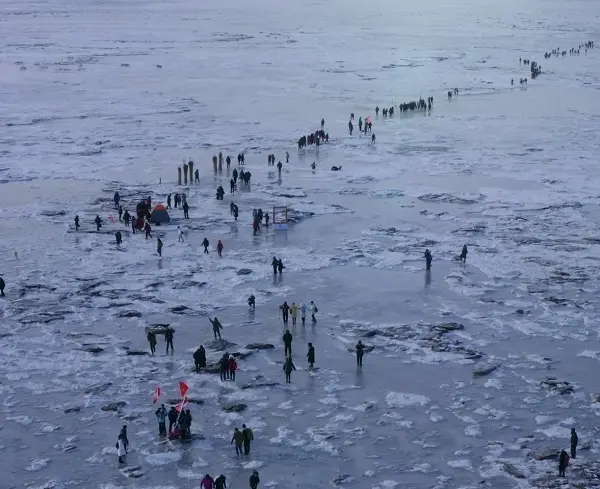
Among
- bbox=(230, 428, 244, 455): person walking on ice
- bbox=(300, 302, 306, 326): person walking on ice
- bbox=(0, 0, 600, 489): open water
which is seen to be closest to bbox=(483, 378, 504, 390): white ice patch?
bbox=(0, 0, 600, 489): open water

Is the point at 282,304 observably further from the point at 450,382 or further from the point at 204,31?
the point at 204,31

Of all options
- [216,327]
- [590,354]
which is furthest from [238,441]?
[590,354]

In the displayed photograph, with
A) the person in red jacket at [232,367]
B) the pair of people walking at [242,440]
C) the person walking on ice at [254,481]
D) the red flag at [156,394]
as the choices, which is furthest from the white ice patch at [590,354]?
the red flag at [156,394]

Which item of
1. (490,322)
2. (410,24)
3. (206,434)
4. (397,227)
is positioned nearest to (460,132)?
(397,227)

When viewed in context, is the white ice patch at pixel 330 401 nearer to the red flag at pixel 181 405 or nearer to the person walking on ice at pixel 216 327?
the red flag at pixel 181 405

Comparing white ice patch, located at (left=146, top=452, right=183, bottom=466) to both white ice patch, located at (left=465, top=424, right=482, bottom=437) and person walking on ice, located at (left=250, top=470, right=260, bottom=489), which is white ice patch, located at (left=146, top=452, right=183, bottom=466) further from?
white ice patch, located at (left=465, top=424, right=482, bottom=437)

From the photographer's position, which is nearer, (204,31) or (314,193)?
(314,193)
